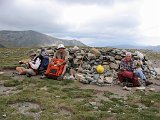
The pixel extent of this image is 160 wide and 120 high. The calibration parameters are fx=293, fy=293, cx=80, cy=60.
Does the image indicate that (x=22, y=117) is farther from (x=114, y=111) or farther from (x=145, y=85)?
(x=145, y=85)

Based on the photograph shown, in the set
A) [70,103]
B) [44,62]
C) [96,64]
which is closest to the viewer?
[70,103]

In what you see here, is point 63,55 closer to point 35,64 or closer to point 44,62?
point 44,62

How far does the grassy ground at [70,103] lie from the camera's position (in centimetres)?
1170

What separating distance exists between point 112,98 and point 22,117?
17.1 feet

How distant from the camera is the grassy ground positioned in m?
11.7

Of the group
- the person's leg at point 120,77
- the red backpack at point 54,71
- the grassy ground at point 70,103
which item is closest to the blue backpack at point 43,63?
the red backpack at point 54,71

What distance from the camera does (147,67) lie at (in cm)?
2372

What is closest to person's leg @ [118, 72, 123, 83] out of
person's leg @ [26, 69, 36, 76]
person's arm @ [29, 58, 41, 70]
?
person's arm @ [29, 58, 41, 70]

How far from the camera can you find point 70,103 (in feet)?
43.6

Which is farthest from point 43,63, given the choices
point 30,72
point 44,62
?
point 30,72

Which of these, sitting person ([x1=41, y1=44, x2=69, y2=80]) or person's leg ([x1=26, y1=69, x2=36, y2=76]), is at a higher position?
sitting person ([x1=41, y1=44, x2=69, y2=80])

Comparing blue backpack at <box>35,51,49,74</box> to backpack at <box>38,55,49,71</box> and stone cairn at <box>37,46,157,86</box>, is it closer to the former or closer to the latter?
backpack at <box>38,55,49,71</box>

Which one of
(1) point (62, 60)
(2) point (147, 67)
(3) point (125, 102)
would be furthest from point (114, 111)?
(2) point (147, 67)

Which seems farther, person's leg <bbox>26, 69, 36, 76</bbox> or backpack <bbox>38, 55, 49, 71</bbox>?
backpack <bbox>38, 55, 49, 71</bbox>
